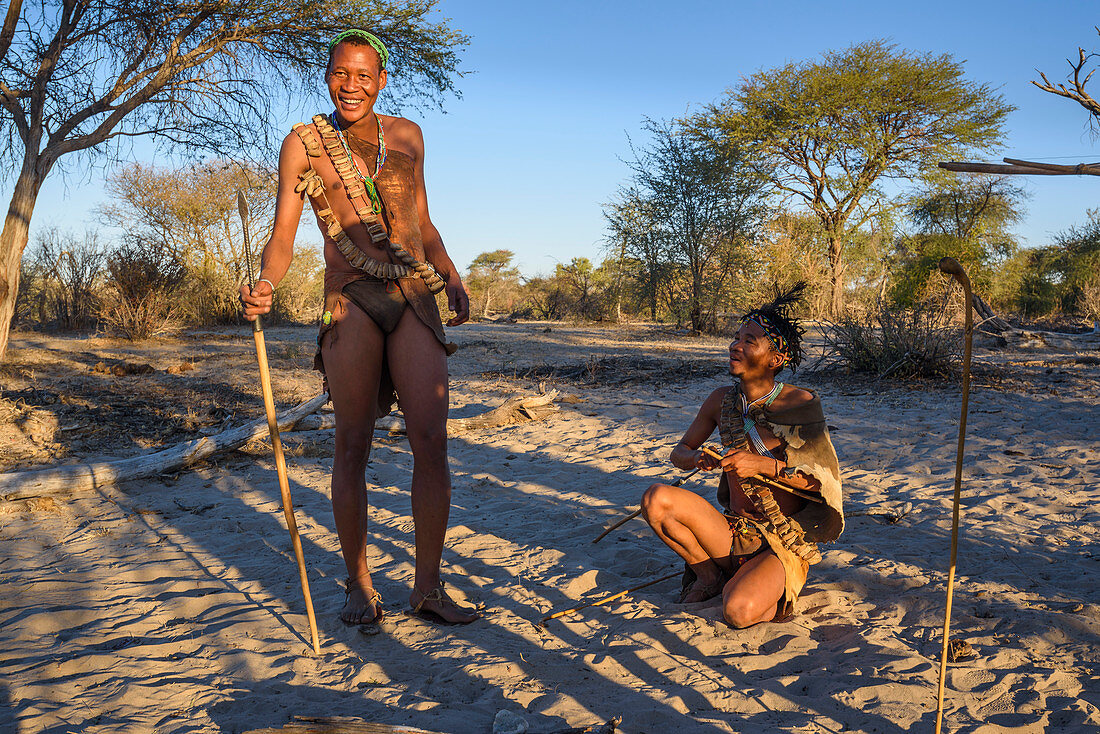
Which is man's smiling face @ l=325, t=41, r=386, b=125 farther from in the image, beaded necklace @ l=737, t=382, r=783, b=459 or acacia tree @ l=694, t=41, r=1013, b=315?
acacia tree @ l=694, t=41, r=1013, b=315

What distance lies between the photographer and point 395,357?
2.79 m

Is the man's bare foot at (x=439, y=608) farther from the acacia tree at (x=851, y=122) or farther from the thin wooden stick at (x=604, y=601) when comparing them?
the acacia tree at (x=851, y=122)

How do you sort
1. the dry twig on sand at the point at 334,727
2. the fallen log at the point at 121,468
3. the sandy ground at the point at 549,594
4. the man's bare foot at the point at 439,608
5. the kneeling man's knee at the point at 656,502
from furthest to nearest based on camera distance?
the fallen log at the point at 121,468 → the kneeling man's knee at the point at 656,502 → the man's bare foot at the point at 439,608 → the sandy ground at the point at 549,594 → the dry twig on sand at the point at 334,727

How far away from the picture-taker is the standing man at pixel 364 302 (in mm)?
2734

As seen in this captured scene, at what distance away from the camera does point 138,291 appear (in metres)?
12.9

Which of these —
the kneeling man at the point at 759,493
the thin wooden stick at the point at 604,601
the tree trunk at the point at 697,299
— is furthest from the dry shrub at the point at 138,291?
the kneeling man at the point at 759,493

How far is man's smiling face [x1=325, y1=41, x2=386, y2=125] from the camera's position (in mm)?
2736

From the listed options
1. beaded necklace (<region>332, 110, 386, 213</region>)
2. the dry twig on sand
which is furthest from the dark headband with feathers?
the dry twig on sand

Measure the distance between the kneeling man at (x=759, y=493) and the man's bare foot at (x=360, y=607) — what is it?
1.12 meters

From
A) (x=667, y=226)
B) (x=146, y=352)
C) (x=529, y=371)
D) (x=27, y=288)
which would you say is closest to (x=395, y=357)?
(x=529, y=371)

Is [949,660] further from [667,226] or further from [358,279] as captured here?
[667,226]

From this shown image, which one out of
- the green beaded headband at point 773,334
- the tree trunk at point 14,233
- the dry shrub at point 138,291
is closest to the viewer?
the green beaded headband at point 773,334

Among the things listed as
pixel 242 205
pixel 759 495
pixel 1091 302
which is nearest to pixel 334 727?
pixel 759 495

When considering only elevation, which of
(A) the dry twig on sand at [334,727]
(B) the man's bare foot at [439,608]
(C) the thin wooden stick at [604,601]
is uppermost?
(A) the dry twig on sand at [334,727]
